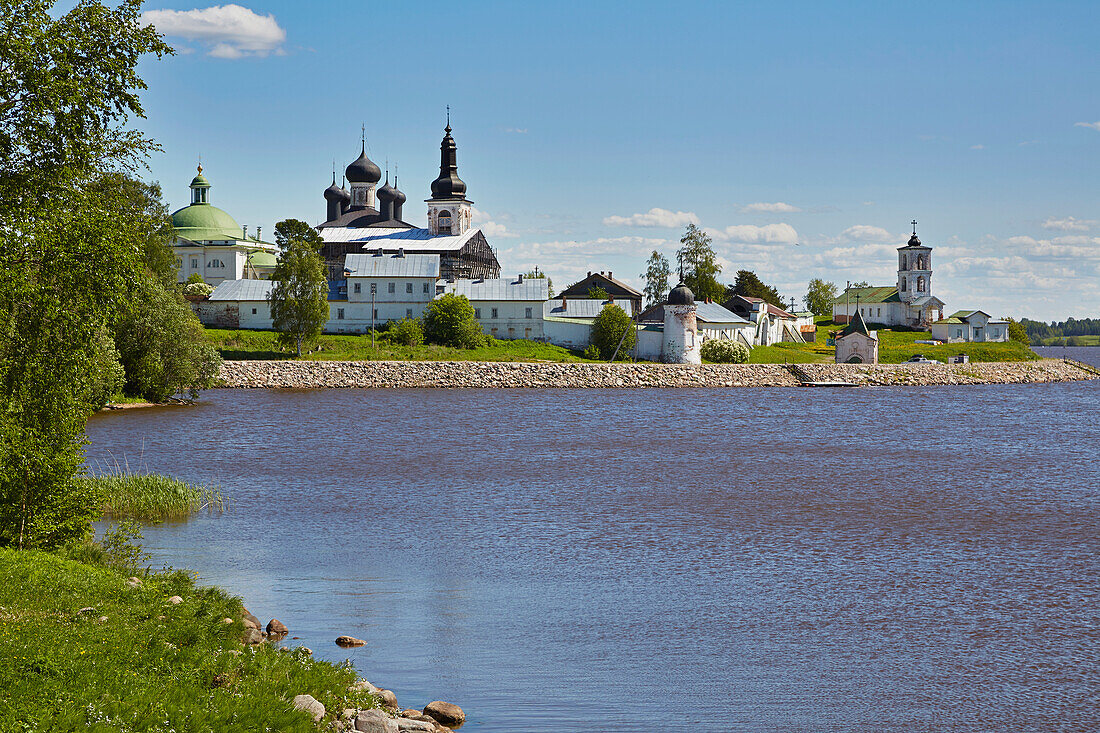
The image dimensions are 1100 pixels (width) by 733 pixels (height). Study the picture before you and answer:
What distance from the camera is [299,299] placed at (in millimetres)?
68375

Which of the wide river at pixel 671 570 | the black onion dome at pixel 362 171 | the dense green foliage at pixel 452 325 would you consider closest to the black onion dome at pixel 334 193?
the black onion dome at pixel 362 171

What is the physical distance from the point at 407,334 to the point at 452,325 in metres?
3.21

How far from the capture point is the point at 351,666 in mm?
11023

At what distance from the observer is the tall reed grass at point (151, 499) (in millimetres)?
20438

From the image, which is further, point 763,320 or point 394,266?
point 763,320

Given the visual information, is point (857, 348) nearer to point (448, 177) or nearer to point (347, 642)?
point (448, 177)

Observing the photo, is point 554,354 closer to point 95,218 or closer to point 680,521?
point 680,521

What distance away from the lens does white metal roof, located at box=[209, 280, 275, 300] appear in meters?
80.1

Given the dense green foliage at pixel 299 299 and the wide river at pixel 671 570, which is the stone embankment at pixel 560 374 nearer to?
the dense green foliage at pixel 299 299

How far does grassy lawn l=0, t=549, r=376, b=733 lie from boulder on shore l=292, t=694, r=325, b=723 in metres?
0.08

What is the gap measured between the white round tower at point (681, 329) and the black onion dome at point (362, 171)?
1688 inches

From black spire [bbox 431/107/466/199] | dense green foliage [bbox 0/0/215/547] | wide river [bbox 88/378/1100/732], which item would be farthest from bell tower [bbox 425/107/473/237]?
dense green foliage [bbox 0/0/215/547]

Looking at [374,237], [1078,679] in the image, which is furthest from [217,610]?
[374,237]

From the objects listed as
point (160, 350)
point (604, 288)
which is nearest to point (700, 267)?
point (604, 288)
